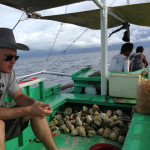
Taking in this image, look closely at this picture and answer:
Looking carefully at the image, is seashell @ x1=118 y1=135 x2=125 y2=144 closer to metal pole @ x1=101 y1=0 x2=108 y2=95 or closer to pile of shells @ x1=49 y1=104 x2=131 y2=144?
pile of shells @ x1=49 y1=104 x2=131 y2=144

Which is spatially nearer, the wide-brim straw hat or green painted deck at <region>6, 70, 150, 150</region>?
the wide-brim straw hat

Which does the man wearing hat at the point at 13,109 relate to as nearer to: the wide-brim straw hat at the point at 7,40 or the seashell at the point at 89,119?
the wide-brim straw hat at the point at 7,40

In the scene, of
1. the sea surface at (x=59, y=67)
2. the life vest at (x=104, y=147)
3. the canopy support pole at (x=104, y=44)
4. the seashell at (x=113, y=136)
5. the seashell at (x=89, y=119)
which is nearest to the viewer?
the life vest at (x=104, y=147)

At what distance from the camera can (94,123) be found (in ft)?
9.27

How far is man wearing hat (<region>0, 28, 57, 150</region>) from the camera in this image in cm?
146

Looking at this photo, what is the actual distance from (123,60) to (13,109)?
302 cm

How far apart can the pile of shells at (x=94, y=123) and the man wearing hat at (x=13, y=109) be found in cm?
101

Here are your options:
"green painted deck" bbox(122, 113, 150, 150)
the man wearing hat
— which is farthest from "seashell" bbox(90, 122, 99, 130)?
the man wearing hat

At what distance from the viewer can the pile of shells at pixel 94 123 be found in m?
2.61

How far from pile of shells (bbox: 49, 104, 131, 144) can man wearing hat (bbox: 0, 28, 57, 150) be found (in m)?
1.01

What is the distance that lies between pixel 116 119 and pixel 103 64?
1.14 meters

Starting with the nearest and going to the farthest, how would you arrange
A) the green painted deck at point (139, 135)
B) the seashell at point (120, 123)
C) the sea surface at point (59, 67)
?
the green painted deck at point (139, 135), the seashell at point (120, 123), the sea surface at point (59, 67)

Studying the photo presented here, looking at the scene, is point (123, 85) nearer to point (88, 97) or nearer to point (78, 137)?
point (88, 97)

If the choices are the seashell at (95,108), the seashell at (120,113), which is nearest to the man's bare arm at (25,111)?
the seashell at (95,108)
